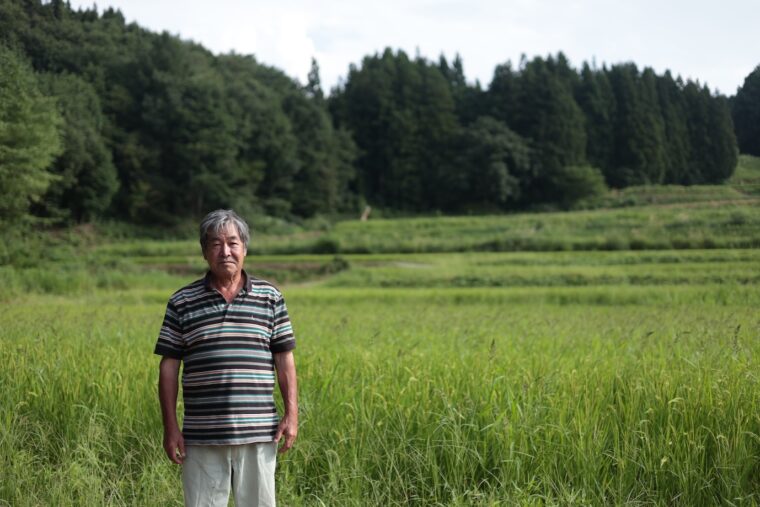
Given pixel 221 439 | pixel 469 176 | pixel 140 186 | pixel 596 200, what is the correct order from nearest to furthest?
pixel 221 439
pixel 596 200
pixel 140 186
pixel 469 176

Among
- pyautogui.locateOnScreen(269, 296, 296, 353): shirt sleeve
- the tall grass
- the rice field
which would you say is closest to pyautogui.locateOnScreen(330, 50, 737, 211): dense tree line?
the rice field

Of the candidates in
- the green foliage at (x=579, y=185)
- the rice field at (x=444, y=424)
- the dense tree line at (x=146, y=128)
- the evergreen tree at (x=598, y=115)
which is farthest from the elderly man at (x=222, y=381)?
the green foliage at (x=579, y=185)

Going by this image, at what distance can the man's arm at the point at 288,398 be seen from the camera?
8.30 feet

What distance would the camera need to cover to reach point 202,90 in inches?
1027

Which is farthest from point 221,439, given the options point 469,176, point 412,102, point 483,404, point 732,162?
point 412,102

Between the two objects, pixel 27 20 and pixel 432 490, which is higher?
pixel 27 20

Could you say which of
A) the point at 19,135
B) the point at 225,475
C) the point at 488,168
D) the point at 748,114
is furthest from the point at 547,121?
the point at 225,475

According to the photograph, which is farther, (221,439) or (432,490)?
(432,490)

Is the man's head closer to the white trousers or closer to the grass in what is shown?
the white trousers

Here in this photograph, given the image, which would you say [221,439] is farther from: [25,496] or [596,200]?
[596,200]

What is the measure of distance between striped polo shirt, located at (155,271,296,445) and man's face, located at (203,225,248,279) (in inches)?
3.1

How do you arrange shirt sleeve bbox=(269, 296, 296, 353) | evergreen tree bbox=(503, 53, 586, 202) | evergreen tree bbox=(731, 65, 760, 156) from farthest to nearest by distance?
1. evergreen tree bbox=(503, 53, 586, 202)
2. evergreen tree bbox=(731, 65, 760, 156)
3. shirt sleeve bbox=(269, 296, 296, 353)

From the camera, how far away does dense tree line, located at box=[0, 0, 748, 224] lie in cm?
920

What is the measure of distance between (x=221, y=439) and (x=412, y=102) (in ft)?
160
